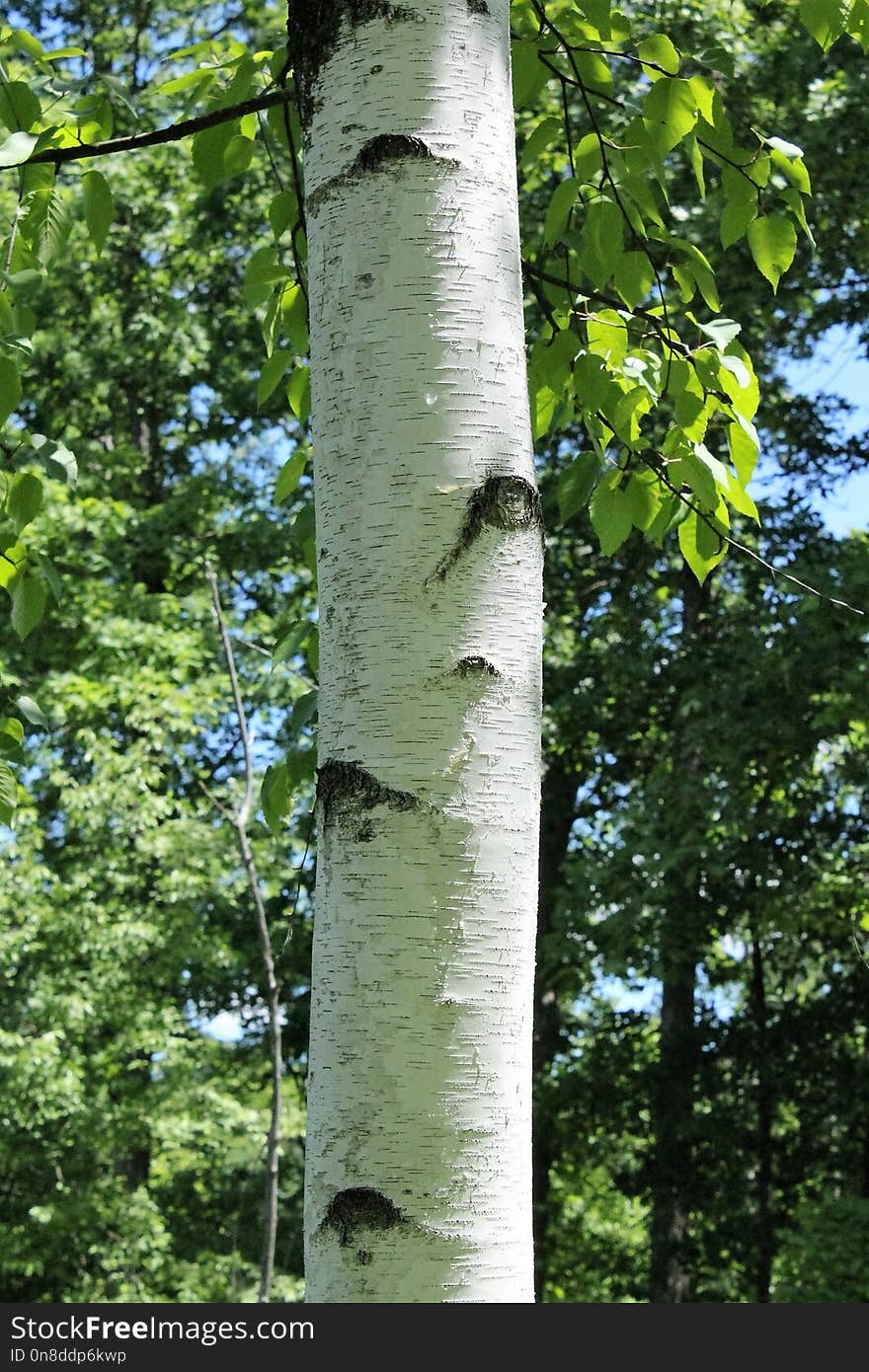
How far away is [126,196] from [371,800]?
43.2 feet

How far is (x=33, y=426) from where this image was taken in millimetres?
13281

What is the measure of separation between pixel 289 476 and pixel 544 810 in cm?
1097

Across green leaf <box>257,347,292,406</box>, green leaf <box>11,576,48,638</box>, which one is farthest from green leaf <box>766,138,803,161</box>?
green leaf <box>11,576,48,638</box>

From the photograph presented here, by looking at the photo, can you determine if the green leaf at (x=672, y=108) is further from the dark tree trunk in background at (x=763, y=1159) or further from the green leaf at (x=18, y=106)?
the dark tree trunk in background at (x=763, y=1159)

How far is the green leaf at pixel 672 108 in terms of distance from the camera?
198cm

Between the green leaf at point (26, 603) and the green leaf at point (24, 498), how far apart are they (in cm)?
16

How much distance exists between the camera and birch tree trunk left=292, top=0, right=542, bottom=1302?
3.37 ft

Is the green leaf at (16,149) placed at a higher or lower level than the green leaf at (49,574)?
higher

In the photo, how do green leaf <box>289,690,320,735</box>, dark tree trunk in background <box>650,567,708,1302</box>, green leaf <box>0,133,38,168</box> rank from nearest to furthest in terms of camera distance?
green leaf <box>289,690,320,735</box> < green leaf <box>0,133,38,168</box> < dark tree trunk in background <box>650,567,708,1302</box>

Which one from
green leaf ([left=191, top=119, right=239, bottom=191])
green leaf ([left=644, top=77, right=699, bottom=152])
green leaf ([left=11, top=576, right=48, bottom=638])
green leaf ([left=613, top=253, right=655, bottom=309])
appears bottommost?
green leaf ([left=11, top=576, right=48, bottom=638])

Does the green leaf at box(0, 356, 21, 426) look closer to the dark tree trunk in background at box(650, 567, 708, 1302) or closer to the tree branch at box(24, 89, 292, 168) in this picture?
the tree branch at box(24, 89, 292, 168)

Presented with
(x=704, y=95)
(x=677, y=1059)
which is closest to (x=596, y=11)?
(x=704, y=95)

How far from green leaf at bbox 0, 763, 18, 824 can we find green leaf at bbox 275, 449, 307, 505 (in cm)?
66

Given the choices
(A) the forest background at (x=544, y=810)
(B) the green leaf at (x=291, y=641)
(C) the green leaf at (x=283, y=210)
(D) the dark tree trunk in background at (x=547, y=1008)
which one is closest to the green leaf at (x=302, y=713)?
(B) the green leaf at (x=291, y=641)
